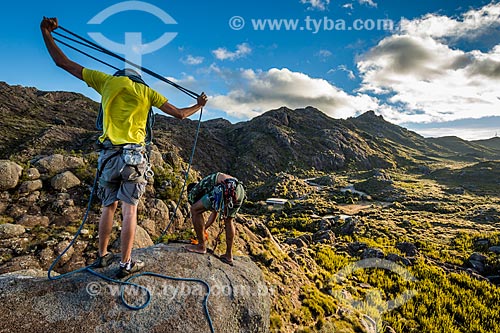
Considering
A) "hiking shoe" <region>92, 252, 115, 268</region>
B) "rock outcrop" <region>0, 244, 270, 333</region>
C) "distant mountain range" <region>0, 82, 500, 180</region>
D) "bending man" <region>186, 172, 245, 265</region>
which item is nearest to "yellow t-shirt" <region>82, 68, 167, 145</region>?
"bending man" <region>186, 172, 245, 265</region>

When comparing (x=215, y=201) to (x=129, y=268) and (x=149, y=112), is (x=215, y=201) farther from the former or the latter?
(x=149, y=112)

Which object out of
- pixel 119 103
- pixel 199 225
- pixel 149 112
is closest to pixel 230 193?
pixel 199 225

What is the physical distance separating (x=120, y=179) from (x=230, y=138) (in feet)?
391

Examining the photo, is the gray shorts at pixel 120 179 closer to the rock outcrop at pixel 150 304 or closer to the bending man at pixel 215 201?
the rock outcrop at pixel 150 304

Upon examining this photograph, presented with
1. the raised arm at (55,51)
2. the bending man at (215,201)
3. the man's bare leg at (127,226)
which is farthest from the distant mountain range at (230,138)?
the man's bare leg at (127,226)

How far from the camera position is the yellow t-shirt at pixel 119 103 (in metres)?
4.07

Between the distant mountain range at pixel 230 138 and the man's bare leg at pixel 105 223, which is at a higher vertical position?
the distant mountain range at pixel 230 138

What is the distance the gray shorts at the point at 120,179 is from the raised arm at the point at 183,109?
1.10 metres

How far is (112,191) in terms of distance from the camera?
14.2 ft

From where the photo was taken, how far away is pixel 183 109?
16.1 feet

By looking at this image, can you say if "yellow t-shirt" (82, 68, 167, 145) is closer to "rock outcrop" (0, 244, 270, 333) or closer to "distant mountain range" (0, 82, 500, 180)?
"rock outcrop" (0, 244, 270, 333)

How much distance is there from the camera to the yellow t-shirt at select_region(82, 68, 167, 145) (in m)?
4.07

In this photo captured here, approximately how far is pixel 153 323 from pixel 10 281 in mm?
2272

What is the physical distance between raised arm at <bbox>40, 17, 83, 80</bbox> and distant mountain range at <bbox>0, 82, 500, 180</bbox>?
39.1 meters
